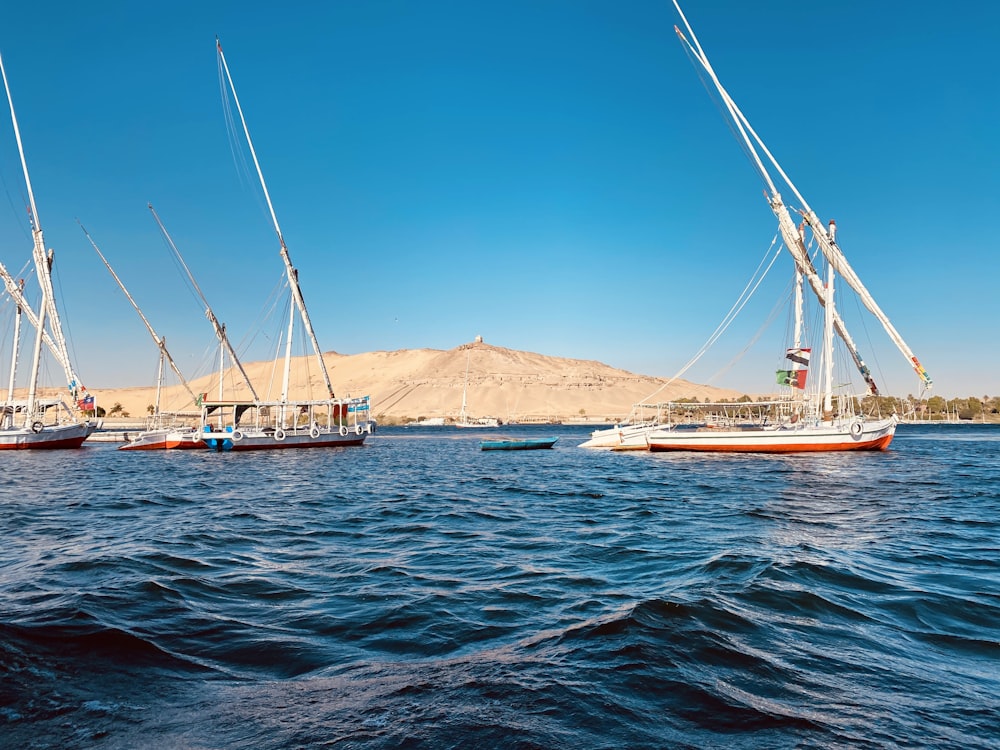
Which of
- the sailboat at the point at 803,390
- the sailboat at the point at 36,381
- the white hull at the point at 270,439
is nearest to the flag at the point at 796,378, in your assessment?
the sailboat at the point at 803,390

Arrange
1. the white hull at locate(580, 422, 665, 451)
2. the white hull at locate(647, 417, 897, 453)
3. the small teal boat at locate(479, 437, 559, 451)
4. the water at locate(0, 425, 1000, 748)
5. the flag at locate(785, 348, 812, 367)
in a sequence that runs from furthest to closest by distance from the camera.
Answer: the small teal boat at locate(479, 437, 559, 451)
the white hull at locate(580, 422, 665, 451)
the flag at locate(785, 348, 812, 367)
the white hull at locate(647, 417, 897, 453)
the water at locate(0, 425, 1000, 748)

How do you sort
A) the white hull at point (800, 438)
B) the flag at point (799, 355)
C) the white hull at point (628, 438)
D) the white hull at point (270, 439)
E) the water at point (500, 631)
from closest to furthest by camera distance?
the water at point (500, 631)
the white hull at point (800, 438)
the flag at point (799, 355)
the white hull at point (270, 439)
the white hull at point (628, 438)

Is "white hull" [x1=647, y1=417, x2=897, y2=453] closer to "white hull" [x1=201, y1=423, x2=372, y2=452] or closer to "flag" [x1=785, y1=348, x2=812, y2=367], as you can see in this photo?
"flag" [x1=785, y1=348, x2=812, y2=367]

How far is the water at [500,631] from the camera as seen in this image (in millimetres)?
5172

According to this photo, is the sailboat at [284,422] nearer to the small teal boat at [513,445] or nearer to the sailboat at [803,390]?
the small teal boat at [513,445]

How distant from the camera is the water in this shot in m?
5.17

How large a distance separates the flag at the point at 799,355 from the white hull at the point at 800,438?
17.7 ft

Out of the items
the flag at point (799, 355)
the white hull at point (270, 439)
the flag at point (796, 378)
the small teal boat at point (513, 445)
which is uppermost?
the flag at point (799, 355)

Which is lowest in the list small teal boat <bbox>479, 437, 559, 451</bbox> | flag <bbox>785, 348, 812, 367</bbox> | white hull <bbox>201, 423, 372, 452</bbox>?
small teal boat <bbox>479, 437, 559, 451</bbox>

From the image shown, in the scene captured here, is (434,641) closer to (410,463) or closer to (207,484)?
(207,484)

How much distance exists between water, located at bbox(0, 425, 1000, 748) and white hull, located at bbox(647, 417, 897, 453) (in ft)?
107

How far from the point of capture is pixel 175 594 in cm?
945

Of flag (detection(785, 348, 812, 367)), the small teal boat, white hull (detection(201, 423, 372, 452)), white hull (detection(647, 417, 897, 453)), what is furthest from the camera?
the small teal boat

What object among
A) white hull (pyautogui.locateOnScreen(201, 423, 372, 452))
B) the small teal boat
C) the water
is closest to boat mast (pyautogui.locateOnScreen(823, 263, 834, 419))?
the small teal boat
